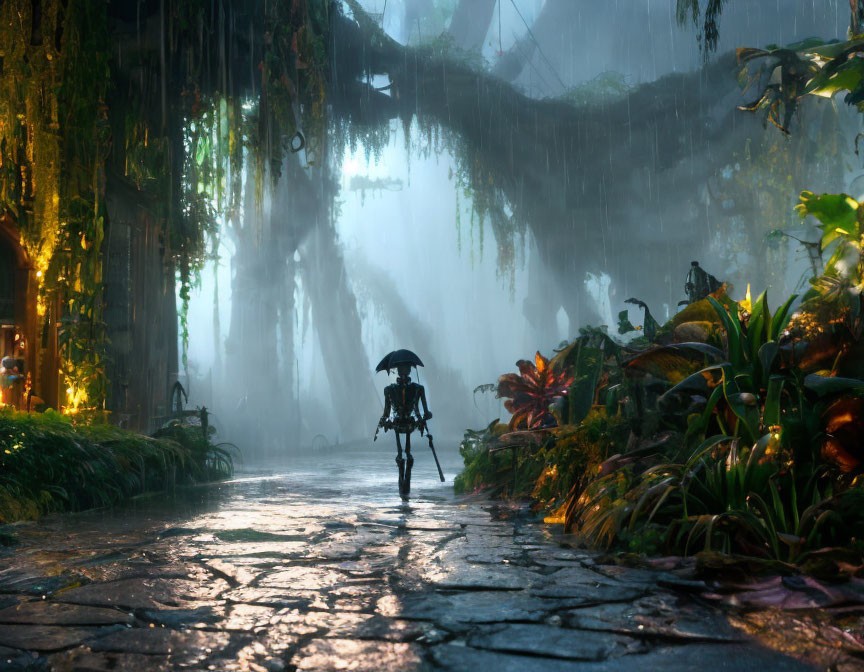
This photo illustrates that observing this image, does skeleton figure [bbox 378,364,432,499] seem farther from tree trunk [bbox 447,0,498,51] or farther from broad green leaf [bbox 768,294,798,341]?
tree trunk [bbox 447,0,498,51]

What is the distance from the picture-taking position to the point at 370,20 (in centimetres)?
1830

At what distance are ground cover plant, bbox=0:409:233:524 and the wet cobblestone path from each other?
1.18m

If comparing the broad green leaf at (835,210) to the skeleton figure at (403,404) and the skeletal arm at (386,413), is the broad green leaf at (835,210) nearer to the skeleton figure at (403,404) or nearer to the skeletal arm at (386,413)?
the skeleton figure at (403,404)

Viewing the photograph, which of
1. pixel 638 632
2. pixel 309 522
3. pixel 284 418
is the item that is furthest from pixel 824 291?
pixel 284 418

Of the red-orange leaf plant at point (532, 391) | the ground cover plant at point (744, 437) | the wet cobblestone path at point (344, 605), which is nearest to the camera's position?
the wet cobblestone path at point (344, 605)

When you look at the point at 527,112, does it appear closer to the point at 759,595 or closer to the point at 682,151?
→ the point at 682,151

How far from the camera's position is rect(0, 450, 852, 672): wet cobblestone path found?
110 inches

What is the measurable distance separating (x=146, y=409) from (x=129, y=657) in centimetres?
1325

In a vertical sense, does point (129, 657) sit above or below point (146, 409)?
below

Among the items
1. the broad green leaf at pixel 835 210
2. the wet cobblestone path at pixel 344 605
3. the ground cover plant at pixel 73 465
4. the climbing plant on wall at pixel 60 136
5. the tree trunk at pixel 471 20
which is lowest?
the wet cobblestone path at pixel 344 605

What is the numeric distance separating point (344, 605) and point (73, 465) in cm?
601

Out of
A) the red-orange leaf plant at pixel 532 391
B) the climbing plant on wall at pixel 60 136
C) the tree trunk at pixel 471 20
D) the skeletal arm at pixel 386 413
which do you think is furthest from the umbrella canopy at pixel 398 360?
the tree trunk at pixel 471 20

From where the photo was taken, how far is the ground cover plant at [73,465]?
7.45m

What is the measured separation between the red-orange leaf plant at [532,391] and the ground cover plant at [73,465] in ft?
16.0
